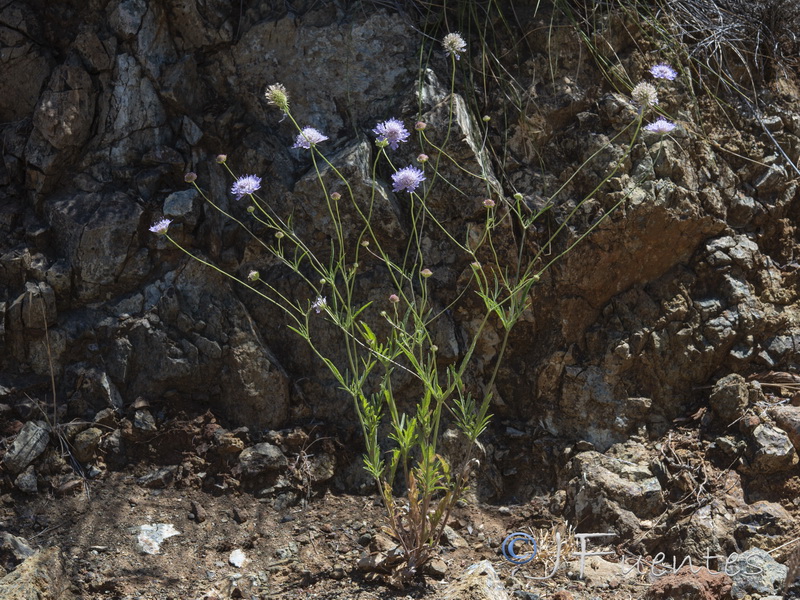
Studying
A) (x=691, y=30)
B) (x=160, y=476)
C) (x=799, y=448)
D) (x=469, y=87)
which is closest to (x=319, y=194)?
(x=469, y=87)

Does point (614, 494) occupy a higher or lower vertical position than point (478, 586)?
lower

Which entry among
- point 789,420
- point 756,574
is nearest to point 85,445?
point 756,574

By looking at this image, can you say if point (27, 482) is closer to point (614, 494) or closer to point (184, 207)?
→ point (184, 207)

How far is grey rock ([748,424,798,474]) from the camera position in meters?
3.09

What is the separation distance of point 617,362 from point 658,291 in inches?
15.0

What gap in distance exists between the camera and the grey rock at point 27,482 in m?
3.07

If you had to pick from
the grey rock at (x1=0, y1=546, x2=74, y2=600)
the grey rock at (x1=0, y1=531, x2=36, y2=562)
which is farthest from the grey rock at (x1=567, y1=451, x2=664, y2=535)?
the grey rock at (x1=0, y1=531, x2=36, y2=562)

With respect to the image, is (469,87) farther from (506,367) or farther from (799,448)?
(799,448)

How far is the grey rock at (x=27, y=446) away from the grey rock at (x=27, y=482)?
3 centimetres

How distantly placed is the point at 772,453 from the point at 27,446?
2.99 metres

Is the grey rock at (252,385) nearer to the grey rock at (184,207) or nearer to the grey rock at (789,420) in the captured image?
the grey rock at (184,207)

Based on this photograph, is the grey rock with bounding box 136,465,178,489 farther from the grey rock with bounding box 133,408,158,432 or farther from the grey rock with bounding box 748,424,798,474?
the grey rock with bounding box 748,424,798,474

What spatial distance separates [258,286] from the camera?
3510mm

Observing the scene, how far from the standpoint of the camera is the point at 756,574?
2.64 m
